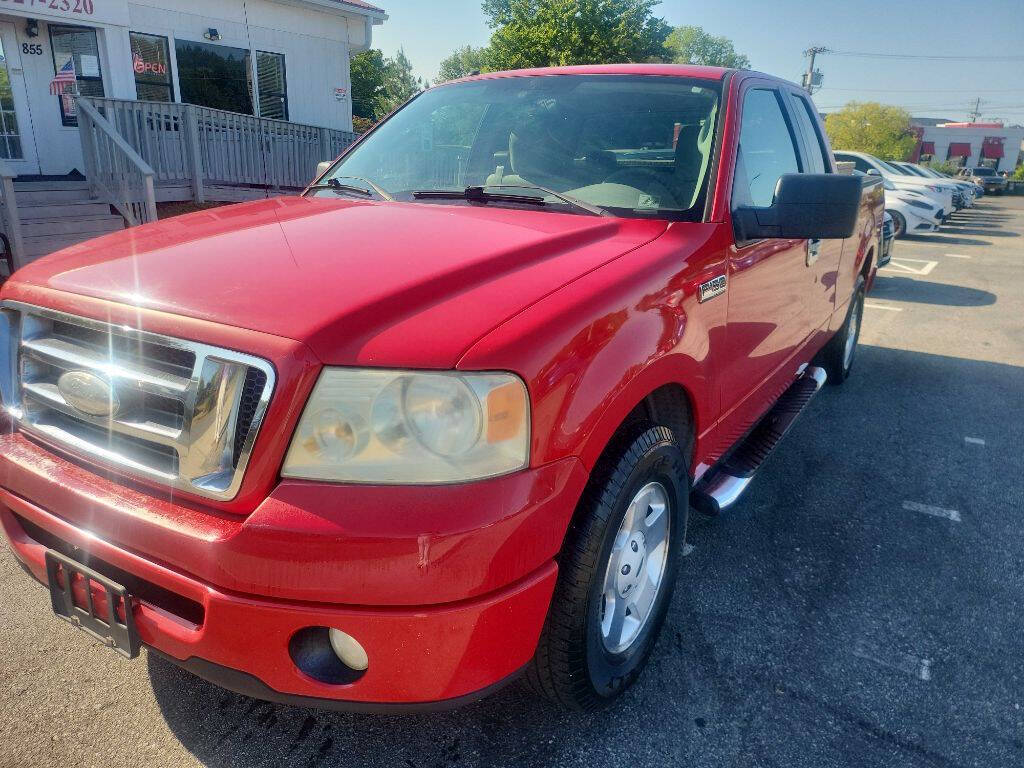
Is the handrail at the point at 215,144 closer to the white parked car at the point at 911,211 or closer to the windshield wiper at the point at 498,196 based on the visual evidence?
the windshield wiper at the point at 498,196

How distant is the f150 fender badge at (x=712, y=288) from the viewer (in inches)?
89.5

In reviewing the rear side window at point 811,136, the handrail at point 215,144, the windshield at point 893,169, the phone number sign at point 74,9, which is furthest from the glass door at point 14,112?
the windshield at point 893,169

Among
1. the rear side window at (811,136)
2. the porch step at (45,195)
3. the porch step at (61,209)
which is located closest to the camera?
the rear side window at (811,136)

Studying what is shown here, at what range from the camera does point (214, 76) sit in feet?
40.4

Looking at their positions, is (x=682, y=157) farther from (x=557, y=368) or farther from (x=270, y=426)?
(x=270, y=426)

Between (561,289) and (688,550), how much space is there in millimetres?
1712

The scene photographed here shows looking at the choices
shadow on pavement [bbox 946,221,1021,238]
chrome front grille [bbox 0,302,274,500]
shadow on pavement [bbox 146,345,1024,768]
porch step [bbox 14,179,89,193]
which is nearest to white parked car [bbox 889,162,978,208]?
shadow on pavement [bbox 946,221,1021,238]

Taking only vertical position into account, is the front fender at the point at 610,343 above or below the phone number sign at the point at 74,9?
below

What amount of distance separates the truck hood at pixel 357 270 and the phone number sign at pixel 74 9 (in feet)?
33.3

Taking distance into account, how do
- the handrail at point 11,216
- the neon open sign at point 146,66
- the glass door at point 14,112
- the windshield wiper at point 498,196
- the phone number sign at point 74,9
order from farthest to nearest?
the neon open sign at point 146,66 < the glass door at point 14,112 < the phone number sign at point 74,9 < the handrail at point 11,216 < the windshield wiper at point 498,196

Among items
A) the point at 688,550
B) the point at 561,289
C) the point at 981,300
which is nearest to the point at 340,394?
the point at 561,289

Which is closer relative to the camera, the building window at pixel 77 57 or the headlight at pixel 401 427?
the headlight at pixel 401 427

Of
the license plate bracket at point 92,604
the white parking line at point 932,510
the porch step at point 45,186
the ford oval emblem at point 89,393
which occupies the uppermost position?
the ford oval emblem at point 89,393

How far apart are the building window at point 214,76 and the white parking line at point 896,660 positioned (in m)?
12.8
